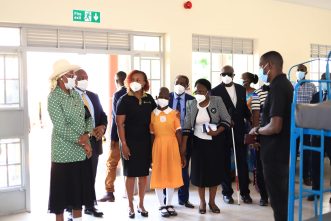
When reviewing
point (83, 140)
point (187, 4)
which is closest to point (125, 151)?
point (83, 140)

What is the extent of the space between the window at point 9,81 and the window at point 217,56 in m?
2.78

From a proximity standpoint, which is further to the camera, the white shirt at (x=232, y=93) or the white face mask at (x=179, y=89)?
the white shirt at (x=232, y=93)

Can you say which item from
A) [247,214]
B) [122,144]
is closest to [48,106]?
[122,144]

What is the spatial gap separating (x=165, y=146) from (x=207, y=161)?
1.68ft

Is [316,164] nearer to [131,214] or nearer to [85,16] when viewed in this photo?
[131,214]

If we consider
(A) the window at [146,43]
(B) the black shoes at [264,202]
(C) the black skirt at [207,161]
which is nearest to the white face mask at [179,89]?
(C) the black skirt at [207,161]

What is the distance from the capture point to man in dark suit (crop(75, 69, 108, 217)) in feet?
14.8

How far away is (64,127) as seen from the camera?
3.49 m

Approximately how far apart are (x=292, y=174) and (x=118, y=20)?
339cm

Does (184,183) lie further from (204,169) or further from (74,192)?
(74,192)

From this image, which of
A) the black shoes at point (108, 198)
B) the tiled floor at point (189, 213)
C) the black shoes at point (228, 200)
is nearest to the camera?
the tiled floor at point (189, 213)

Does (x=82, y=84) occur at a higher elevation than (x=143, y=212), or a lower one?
higher

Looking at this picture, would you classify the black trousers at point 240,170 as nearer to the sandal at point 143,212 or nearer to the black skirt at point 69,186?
the sandal at point 143,212

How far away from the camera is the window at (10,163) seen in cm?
485
